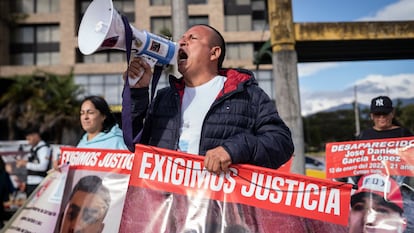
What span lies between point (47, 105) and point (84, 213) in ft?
71.5

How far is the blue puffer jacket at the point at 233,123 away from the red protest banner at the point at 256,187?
0.31ft

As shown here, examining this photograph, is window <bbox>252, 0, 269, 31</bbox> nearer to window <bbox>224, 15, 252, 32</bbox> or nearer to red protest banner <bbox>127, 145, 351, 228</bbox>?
window <bbox>224, 15, 252, 32</bbox>

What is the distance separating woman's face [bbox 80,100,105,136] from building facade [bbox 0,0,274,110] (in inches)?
969

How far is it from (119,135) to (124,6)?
94.3 ft

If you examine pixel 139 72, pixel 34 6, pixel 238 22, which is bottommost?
pixel 139 72

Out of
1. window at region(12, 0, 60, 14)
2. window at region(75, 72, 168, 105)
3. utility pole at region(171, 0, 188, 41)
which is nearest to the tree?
window at region(75, 72, 168, 105)

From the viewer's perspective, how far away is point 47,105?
2325 cm

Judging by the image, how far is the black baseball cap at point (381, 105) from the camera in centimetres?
417

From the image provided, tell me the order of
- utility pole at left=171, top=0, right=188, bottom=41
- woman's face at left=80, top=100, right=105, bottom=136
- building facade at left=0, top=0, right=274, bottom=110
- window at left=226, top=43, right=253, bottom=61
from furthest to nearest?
window at left=226, top=43, right=253, bottom=61 < building facade at left=0, top=0, right=274, bottom=110 < utility pole at left=171, top=0, right=188, bottom=41 < woman's face at left=80, top=100, right=105, bottom=136

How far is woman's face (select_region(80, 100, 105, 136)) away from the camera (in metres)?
3.61

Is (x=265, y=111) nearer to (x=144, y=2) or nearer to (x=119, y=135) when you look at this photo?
(x=119, y=135)

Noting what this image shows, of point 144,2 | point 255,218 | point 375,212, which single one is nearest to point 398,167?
point 375,212

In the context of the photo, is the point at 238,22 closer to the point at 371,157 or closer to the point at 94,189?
the point at 371,157

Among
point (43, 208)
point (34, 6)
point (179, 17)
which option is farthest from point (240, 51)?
point (43, 208)
